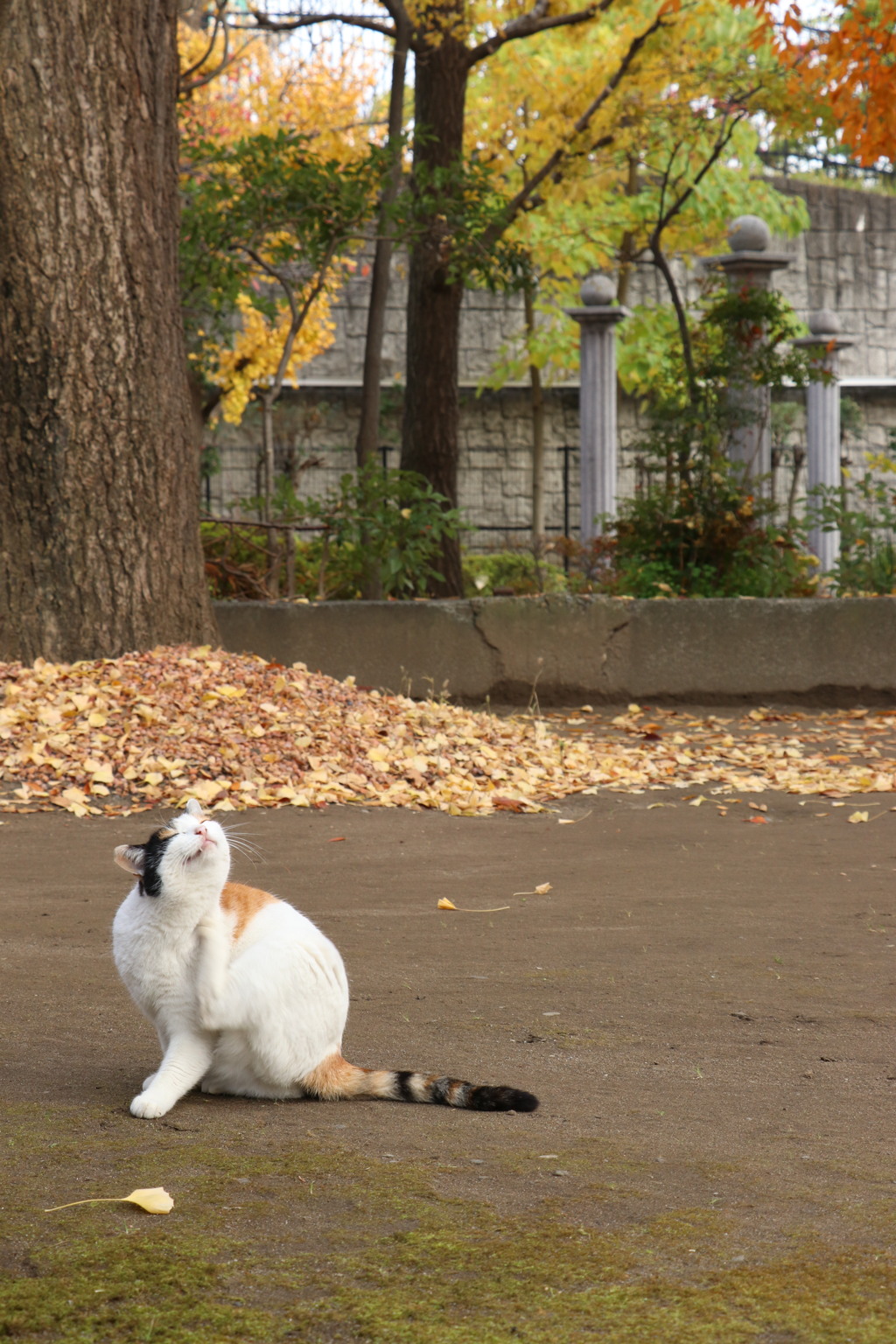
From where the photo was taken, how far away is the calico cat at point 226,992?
2.80m

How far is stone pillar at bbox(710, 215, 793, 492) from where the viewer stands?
12.2 metres

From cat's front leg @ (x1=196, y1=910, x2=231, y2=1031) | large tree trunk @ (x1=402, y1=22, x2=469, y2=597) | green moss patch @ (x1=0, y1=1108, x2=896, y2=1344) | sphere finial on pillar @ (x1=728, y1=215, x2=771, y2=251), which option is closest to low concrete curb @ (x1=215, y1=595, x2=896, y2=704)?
large tree trunk @ (x1=402, y1=22, x2=469, y2=597)

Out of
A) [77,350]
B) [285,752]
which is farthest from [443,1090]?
[77,350]

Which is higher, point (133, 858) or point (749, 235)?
point (749, 235)

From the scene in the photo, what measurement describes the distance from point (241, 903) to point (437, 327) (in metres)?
9.69

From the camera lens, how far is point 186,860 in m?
2.83

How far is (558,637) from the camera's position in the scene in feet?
33.3

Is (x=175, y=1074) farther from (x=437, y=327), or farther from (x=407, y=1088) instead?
(x=437, y=327)

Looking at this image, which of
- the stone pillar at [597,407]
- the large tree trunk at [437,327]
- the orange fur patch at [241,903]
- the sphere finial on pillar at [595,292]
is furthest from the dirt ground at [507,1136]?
Result: the sphere finial on pillar at [595,292]

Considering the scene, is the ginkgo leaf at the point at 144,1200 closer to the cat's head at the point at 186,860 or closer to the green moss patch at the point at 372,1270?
the green moss patch at the point at 372,1270

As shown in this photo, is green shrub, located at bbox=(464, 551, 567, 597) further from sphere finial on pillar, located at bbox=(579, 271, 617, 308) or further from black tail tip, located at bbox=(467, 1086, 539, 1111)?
black tail tip, located at bbox=(467, 1086, 539, 1111)

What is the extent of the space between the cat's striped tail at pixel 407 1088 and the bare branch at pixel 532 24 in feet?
33.3

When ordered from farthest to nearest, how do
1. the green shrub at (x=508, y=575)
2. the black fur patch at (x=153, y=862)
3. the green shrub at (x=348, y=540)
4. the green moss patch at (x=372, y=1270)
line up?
the green shrub at (x=508, y=575), the green shrub at (x=348, y=540), the black fur patch at (x=153, y=862), the green moss patch at (x=372, y=1270)

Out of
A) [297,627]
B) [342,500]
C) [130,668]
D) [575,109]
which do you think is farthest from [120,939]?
[575,109]
